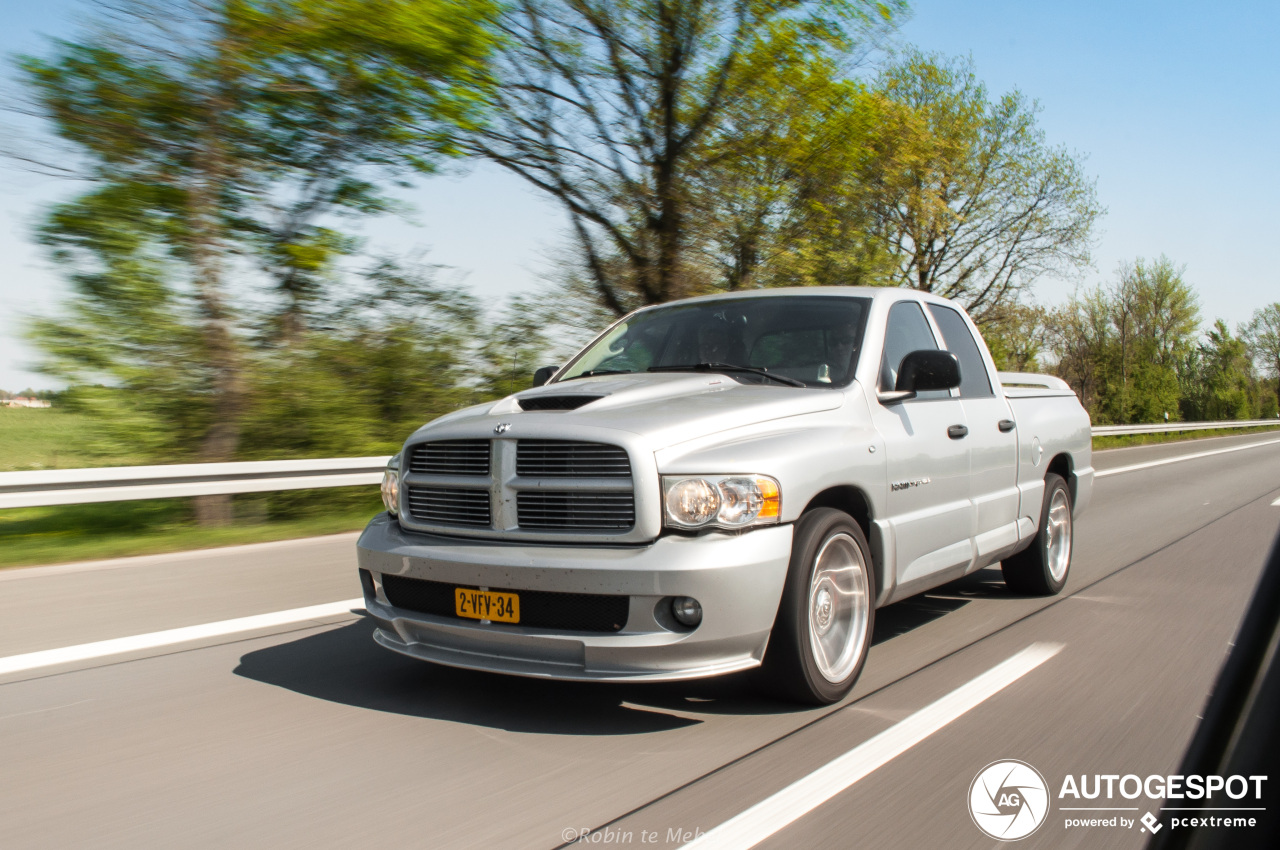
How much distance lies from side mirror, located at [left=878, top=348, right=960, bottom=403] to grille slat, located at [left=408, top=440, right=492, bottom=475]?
1935 millimetres

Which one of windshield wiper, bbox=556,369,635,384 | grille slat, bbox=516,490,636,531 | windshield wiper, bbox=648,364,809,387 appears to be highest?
windshield wiper, bbox=556,369,635,384

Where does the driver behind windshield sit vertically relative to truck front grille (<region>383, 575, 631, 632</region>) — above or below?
above

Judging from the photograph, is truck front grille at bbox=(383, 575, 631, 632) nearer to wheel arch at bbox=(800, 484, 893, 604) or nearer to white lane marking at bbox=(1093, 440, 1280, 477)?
wheel arch at bbox=(800, 484, 893, 604)

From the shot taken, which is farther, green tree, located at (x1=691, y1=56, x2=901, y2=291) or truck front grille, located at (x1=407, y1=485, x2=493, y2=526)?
green tree, located at (x1=691, y1=56, x2=901, y2=291)

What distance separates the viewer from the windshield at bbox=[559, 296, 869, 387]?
503cm

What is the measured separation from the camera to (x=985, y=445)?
5.82 meters

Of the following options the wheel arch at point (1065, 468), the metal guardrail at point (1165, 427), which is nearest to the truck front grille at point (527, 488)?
the wheel arch at point (1065, 468)

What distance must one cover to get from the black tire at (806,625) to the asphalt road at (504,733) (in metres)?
0.11

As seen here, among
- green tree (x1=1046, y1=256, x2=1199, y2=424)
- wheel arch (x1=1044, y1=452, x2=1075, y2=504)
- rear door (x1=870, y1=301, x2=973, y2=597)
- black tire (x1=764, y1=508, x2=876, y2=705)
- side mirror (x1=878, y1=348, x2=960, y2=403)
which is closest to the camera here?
black tire (x1=764, y1=508, x2=876, y2=705)

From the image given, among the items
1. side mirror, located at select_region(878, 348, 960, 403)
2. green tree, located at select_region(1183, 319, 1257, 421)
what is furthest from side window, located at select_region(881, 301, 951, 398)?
green tree, located at select_region(1183, 319, 1257, 421)

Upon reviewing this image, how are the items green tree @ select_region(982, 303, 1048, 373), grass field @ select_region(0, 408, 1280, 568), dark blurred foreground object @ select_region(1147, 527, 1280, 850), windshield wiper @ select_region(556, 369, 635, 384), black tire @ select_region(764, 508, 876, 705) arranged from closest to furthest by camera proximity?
dark blurred foreground object @ select_region(1147, 527, 1280, 850), black tire @ select_region(764, 508, 876, 705), windshield wiper @ select_region(556, 369, 635, 384), grass field @ select_region(0, 408, 1280, 568), green tree @ select_region(982, 303, 1048, 373)

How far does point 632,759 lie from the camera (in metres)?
3.55

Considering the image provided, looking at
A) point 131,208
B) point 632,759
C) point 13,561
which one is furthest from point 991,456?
point 131,208

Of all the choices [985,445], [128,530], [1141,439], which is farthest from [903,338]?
[1141,439]
